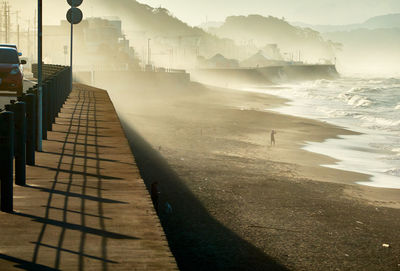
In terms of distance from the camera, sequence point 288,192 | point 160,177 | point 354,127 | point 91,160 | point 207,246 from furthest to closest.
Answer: point 354,127 → point 160,177 → point 288,192 → point 207,246 → point 91,160

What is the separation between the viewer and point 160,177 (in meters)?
20.0

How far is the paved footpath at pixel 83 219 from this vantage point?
5512 millimetres

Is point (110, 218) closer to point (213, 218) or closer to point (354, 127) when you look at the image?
point (213, 218)

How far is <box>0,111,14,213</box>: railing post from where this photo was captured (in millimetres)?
6820

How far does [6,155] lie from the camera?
6.86 metres

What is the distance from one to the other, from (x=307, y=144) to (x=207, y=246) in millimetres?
22715

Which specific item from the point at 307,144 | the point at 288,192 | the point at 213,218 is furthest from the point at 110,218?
the point at 307,144

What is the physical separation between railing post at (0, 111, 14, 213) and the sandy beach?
4.93 metres

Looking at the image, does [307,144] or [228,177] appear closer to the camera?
[228,177]

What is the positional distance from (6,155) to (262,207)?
10.5m

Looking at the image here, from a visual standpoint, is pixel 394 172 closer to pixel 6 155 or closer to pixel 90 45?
pixel 6 155

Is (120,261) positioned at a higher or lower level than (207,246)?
higher

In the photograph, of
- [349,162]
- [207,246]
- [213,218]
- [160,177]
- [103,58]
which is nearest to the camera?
[207,246]

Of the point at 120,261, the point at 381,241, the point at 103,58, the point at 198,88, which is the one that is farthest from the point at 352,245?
the point at 103,58
